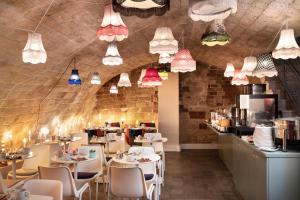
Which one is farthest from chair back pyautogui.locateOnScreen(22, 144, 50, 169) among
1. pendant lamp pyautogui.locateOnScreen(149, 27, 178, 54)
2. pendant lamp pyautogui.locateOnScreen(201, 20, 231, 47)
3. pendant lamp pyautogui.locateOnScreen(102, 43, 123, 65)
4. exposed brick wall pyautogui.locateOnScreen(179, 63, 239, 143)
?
exposed brick wall pyautogui.locateOnScreen(179, 63, 239, 143)

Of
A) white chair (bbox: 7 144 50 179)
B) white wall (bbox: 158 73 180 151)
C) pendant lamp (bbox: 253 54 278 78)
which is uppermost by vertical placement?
pendant lamp (bbox: 253 54 278 78)

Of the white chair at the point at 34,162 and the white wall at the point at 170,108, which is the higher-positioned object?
the white wall at the point at 170,108

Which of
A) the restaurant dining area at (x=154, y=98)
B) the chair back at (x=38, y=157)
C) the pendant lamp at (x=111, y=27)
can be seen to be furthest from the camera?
the chair back at (x=38, y=157)

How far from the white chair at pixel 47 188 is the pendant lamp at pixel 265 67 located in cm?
404

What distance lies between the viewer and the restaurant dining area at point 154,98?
13.0 feet

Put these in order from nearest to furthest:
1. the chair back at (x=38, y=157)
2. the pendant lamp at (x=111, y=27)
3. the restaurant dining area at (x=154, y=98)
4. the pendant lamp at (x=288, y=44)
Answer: the pendant lamp at (x=111, y=27) < the restaurant dining area at (x=154, y=98) < the pendant lamp at (x=288, y=44) < the chair back at (x=38, y=157)

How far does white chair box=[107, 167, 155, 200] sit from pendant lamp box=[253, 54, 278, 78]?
301cm

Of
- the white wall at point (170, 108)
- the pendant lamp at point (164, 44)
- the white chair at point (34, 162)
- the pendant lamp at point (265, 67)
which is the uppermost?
the pendant lamp at point (164, 44)

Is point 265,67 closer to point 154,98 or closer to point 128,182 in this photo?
point 128,182

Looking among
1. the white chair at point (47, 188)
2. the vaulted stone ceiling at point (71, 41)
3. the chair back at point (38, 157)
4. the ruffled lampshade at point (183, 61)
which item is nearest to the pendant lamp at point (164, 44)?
the ruffled lampshade at point (183, 61)

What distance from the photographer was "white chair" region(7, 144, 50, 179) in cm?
577

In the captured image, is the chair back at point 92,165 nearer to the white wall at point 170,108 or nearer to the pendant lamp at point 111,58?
the pendant lamp at point 111,58

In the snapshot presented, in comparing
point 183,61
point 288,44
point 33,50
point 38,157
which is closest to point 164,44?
point 183,61

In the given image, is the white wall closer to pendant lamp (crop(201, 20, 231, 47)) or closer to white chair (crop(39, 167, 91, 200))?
pendant lamp (crop(201, 20, 231, 47))
